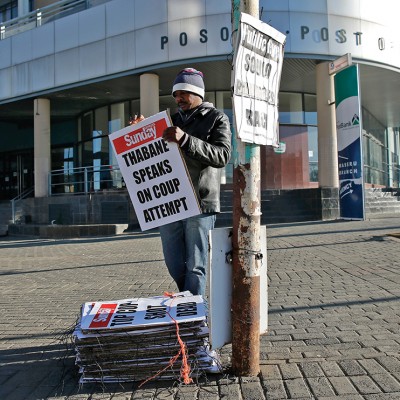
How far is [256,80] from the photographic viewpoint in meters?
2.87

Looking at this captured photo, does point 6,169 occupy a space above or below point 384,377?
above

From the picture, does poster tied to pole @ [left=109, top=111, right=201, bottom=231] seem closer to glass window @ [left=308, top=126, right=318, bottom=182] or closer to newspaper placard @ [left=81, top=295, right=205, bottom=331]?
newspaper placard @ [left=81, top=295, right=205, bottom=331]

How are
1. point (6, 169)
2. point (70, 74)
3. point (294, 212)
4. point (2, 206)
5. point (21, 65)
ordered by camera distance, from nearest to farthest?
point (294, 212)
point (70, 74)
point (21, 65)
point (2, 206)
point (6, 169)

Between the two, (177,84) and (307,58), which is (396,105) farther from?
(177,84)

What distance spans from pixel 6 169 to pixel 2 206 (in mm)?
6944

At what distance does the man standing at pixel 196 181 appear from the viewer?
3.27 metres

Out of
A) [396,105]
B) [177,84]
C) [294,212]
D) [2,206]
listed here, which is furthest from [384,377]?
[396,105]

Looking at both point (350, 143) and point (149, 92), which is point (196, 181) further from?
point (149, 92)

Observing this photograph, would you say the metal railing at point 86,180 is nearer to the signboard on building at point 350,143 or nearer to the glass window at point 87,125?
the glass window at point 87,125

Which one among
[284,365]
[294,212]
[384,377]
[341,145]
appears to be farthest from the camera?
[294,212]

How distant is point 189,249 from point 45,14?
18.8 metres

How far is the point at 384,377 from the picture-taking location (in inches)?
108

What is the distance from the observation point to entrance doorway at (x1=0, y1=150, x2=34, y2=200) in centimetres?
2686

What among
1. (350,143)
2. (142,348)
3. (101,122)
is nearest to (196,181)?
(142,348)
